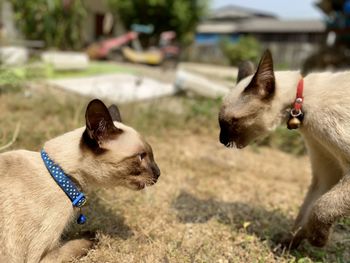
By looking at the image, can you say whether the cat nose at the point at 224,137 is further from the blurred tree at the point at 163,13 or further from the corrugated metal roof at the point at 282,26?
the corrugated metal roof at the point at 282,26

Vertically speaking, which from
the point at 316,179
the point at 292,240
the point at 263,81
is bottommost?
the point at 292,240

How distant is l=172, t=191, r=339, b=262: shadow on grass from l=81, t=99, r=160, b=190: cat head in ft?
3.16

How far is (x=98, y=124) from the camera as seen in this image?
224 cm

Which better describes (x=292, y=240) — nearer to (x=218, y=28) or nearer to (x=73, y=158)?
(x=73, y=158)

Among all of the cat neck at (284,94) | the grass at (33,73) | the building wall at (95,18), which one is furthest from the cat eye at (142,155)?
the building wall at (95,18)

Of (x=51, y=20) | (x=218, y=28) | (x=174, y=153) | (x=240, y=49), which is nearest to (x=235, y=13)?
(x=218, y=28)

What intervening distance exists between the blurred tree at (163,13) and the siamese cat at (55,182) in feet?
53.8

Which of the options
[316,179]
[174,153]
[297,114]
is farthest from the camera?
[174,153]

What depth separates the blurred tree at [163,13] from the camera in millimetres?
17938

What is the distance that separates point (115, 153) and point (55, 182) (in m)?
0.40

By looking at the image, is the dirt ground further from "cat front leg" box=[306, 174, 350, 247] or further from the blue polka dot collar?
the blue polka dot collar

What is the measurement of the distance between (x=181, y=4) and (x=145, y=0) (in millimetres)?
1747

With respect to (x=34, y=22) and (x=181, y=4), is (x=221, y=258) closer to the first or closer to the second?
(x=34, y=22)

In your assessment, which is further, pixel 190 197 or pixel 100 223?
pixel 190 197
